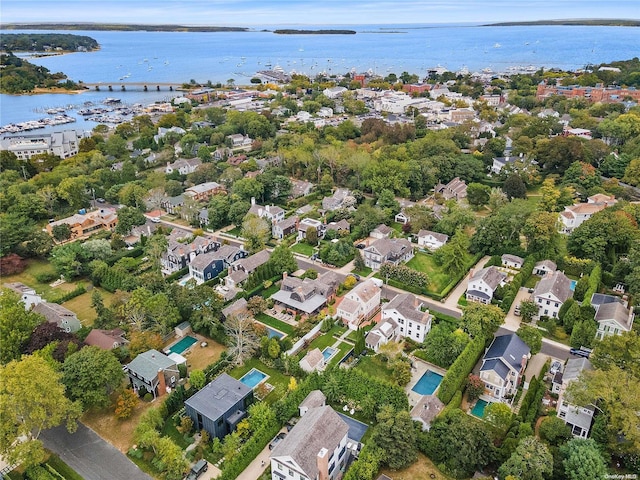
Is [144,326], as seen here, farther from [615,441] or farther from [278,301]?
[615,441]

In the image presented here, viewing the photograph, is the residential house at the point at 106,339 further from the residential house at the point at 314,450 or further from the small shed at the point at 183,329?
the residential house at the point at 314,450

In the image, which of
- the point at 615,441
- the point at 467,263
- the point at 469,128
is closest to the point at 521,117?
the point at 469,128

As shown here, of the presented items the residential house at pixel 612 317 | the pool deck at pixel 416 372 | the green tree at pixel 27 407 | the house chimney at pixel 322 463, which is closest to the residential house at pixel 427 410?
the pool deck at pixel 416 372

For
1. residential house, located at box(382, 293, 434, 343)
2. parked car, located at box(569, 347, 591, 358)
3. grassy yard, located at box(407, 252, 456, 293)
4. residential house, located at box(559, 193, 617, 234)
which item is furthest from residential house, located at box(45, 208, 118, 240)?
residential house, located at box(559, 193, 617, 234)

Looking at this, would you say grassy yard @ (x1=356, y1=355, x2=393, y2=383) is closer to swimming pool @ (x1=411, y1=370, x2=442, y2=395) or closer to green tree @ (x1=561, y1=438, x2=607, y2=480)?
swimming pool @ (x1=411, y1=370, x2=442, y2=395)

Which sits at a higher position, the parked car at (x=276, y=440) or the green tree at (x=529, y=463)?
the green tree at (x=529, y=463)
